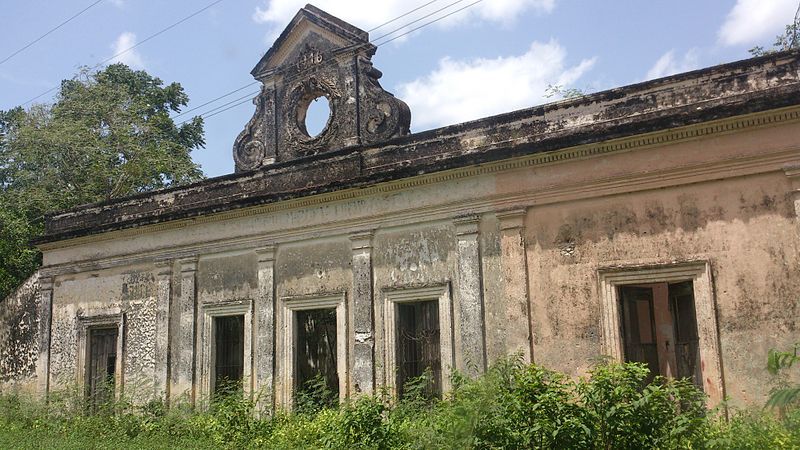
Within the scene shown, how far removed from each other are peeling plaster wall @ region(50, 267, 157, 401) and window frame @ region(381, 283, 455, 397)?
14.5ft

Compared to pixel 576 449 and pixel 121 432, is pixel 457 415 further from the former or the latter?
pixel 121 432

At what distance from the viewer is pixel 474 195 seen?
8.75m

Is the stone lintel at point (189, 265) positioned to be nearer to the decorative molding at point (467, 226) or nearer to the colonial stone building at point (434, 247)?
the colonial stone building at point (434, 247)

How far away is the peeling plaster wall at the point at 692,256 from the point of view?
6.91 metres

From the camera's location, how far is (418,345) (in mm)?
9195

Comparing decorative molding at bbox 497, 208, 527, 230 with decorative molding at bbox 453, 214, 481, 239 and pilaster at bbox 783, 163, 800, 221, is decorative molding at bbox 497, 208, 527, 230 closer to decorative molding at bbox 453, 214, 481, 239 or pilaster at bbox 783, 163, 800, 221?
decorative molding at bbox 453, 214, 481, 239

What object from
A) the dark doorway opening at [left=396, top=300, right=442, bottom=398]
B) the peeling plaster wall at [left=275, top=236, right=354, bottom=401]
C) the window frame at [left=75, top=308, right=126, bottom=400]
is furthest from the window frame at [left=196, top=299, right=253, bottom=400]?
the dark doorway opening at [left=396, top=300, right=442, bottom=398]

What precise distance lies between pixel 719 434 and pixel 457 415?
83.3 inches

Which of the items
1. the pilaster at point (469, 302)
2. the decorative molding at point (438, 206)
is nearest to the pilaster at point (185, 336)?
the decorative molding at point (438, 206)

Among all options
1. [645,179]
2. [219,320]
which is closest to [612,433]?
[645,179]

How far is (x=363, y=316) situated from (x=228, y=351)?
9.23ft

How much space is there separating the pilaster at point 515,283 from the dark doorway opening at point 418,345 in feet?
3.42

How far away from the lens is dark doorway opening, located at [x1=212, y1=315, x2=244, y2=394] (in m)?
10.9

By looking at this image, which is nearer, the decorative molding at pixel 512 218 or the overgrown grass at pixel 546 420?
the overgrown grass at pixel 546 420
